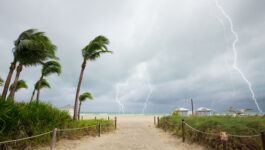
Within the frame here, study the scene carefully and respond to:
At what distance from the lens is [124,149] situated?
6637 millimetres

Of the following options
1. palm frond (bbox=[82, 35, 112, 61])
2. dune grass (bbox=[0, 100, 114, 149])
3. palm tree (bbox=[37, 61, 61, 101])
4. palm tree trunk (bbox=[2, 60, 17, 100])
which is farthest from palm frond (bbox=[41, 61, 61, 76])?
dune grass (bbox=[0, 100, 114, 149])

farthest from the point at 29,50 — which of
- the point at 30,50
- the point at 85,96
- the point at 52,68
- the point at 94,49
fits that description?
the point at 85,96

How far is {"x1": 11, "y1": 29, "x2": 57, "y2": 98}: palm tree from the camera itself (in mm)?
8847

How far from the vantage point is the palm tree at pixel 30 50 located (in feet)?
29.0

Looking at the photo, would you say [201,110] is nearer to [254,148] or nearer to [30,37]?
[254,148]

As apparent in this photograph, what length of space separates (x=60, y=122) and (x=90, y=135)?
9.03 ft

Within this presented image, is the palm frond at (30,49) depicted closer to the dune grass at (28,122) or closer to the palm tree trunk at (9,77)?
the palm tree trunk at (9,77)

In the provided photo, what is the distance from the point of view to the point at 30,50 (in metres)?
9.12

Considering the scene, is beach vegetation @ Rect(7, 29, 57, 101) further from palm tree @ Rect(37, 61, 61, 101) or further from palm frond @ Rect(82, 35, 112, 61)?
palm tree @ Rect(37, 61, 61, 101)

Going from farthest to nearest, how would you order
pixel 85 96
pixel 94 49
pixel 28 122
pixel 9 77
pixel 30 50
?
pixel 85 96 < pixel 94 49 < pixel 30 50 < pixel 9 77 < pixel 28 122

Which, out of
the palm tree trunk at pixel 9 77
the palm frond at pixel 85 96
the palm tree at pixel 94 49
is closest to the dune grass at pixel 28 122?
the palm tree trunk at pixel 9 77

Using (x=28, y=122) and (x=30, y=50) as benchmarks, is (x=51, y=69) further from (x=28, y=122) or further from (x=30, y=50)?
(x=28, y=122)

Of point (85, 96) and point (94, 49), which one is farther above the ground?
point (94, 49)

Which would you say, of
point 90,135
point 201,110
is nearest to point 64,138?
point 90,135
